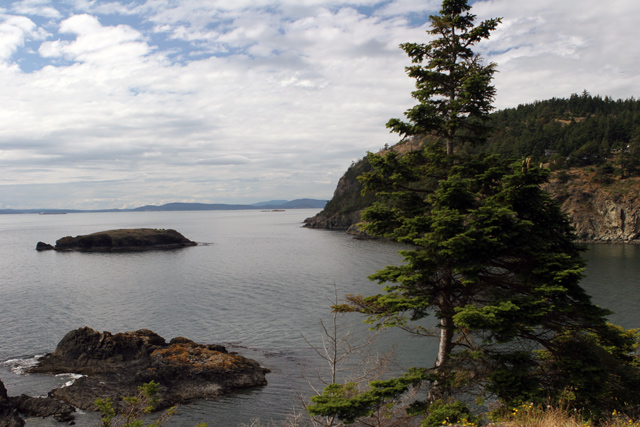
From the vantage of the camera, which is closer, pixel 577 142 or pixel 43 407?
pixel 43 407

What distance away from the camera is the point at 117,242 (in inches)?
4008

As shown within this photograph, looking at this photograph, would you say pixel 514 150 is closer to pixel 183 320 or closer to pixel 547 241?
pixel 183 320

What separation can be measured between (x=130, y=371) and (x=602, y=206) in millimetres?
107339

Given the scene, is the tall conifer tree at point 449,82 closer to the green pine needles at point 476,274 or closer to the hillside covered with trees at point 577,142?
the green pine needles at point 476,274

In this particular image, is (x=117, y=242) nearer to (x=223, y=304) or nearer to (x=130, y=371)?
(x=223, y=304)

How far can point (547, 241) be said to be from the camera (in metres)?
13.1

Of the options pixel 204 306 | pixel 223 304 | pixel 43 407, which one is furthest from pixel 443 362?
pixel 204 306

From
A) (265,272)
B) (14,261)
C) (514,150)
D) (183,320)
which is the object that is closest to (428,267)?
(183,320)

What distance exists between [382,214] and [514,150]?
119 m

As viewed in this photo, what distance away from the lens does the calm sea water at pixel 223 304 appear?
2569 cm

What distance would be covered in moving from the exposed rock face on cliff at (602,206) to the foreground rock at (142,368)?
87526 mm

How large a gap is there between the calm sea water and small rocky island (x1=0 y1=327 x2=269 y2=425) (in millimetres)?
1073

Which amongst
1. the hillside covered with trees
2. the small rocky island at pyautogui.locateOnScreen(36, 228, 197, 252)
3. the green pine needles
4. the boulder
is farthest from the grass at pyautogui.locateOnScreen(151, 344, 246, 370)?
the small rocky island at pyautogui.locateOnScreen(36, 228, 197, 252)

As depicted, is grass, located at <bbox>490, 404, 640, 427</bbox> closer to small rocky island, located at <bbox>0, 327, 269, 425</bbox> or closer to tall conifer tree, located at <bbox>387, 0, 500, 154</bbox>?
tall conifer tree, located at <bbox>387, 0, 500, 154</bbox>
